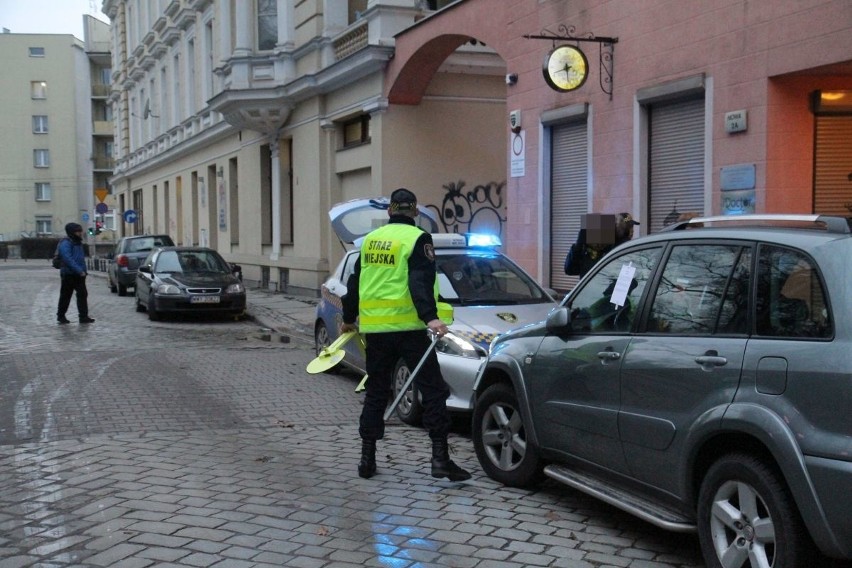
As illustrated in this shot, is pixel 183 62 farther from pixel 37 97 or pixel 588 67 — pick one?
pixel 37 97

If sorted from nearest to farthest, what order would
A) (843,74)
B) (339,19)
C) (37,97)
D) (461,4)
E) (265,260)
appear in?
(843,74)
(461,4)
(339,19)
(265,260)
(37,97)

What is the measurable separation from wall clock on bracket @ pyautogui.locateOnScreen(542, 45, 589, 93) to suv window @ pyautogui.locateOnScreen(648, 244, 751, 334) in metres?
7.63

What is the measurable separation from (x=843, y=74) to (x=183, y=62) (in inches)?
1113

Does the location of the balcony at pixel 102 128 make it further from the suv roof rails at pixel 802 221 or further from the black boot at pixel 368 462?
the suv roof rails at pixel 802 221

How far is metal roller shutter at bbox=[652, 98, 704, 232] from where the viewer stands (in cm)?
1052

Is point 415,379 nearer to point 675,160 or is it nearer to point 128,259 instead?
point 675,160

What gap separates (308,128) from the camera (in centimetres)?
2208

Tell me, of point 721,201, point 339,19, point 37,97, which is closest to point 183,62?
point 339,19

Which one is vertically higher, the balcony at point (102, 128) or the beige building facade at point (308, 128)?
the balcony at point (102, 128)

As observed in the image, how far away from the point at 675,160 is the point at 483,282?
3267mm

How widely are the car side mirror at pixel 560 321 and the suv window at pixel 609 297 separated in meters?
0.06

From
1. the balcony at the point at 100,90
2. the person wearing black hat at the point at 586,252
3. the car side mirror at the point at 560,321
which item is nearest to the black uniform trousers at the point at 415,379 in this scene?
the car side mirror at the point at 560,321

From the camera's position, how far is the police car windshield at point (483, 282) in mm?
8773

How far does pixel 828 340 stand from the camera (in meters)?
3.71
